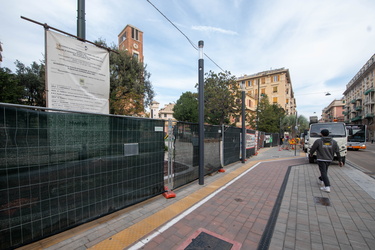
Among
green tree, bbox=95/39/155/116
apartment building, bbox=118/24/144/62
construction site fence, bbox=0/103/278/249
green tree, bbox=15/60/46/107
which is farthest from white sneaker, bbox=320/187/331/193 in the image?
apartment building, bbox=118/24/144/62

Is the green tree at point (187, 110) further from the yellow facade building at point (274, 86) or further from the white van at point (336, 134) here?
the white van at point (336, 134)

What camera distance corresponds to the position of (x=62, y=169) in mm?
2537

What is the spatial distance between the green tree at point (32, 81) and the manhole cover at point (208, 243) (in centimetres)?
1658

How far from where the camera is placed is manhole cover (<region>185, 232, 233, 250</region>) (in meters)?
2.38

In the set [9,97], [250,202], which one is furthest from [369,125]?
[9,97]

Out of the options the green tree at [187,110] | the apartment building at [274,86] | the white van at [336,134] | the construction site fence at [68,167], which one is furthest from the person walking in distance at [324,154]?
the apartment building at [274,86]

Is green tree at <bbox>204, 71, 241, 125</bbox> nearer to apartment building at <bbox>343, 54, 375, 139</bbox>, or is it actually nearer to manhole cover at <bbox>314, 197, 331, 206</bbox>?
manhole cover at <bbox>314, 197, 331, 206</bbox>

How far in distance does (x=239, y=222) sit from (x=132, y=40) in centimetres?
3543

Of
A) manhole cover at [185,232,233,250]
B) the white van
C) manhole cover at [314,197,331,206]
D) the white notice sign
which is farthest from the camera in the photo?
the white van

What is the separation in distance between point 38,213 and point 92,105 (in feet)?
6.82

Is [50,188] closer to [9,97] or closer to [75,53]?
[75,53]

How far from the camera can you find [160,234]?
268 centimetres

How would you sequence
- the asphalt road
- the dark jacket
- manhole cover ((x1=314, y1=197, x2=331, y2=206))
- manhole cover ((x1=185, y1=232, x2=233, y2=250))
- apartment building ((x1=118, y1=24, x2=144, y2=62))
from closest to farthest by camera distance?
manhole cover ((x1=185, y1=232, x2=233, y2=250)), manhole cover ((x1=314, y1=197, x2=331, y2=206)), the dark jacket, the asphalt road, apartment building ((x1=118, y1=24, x2=144, y2=62))

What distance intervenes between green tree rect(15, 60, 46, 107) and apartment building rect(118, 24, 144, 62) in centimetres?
1785
